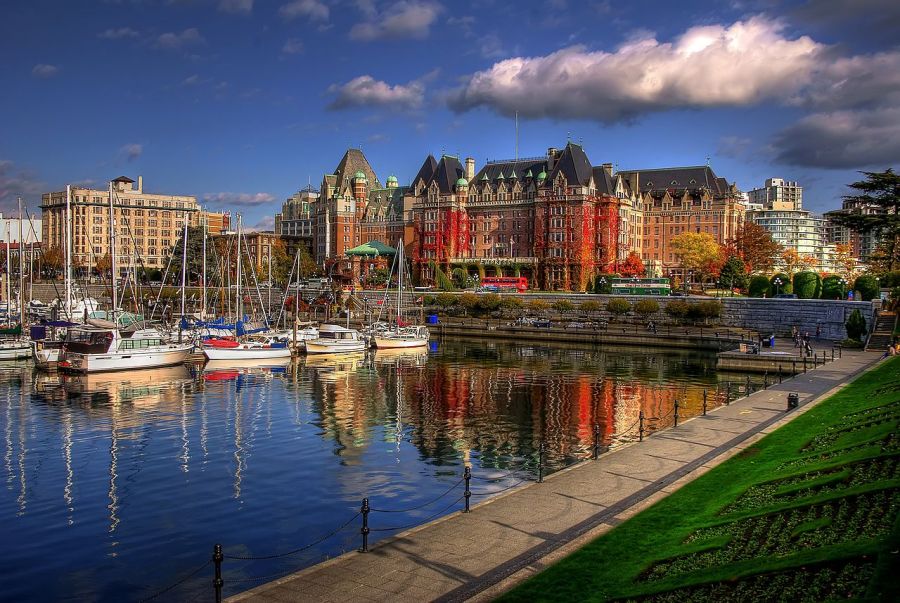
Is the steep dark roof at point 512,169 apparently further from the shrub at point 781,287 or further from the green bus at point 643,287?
the shrub at point 781,287

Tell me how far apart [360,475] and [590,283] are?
10932 cm

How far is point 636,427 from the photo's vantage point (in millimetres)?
40156

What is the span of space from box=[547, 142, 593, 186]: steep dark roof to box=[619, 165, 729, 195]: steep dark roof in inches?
679

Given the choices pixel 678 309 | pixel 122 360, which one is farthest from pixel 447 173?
pixel 122 360

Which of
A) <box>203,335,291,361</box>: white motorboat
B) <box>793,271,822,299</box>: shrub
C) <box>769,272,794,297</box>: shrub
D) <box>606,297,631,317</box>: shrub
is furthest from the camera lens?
<box>606,297,631,317</box>: shrub

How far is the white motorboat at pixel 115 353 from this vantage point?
6131 cm

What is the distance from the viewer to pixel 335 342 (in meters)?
80.7

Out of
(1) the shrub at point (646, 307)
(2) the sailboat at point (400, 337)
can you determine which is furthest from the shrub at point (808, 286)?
(2) the sailboat at point (400, 337)

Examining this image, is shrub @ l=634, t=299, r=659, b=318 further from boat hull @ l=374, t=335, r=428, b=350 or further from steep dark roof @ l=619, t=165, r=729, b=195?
steep dark roof @ l=619, t=165, r=729, b=195

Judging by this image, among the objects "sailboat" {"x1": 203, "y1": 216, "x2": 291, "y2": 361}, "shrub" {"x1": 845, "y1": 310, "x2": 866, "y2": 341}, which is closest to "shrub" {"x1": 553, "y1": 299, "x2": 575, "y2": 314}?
"shrub" {"x1": 845, "y1": 310, "x2": 866, "y2": 341}

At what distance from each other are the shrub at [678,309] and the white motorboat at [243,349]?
4704 cm

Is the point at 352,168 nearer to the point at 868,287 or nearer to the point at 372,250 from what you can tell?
the point at 372,250

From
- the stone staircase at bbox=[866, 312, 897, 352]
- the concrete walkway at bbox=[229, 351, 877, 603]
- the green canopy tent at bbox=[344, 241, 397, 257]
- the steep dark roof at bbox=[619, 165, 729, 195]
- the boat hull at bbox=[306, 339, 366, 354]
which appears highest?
the steep dark roof at bbox=[619, 165, 729, 195]

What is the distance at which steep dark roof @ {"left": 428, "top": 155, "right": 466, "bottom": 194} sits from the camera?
159 meters
